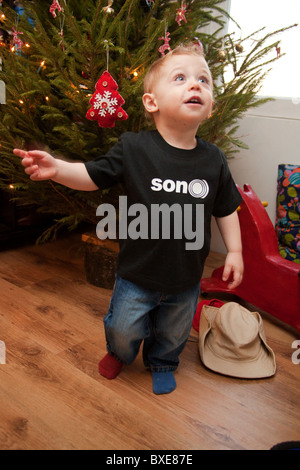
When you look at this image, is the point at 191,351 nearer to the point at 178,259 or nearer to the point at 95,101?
the point at 178,259

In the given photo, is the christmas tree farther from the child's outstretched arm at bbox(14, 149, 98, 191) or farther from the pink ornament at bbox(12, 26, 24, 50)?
the child's outstretched arm at bbox(14, 149, 98, 191)

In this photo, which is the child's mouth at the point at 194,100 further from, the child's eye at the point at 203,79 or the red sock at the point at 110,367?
the red sock at the point at 110,367

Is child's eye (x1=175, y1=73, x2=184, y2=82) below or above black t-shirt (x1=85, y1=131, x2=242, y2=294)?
above

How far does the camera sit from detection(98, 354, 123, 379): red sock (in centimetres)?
106

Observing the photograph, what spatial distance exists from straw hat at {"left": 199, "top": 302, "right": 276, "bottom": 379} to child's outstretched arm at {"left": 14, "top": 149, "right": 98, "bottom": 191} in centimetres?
60

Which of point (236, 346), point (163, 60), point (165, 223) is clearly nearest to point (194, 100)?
point (163, 60)

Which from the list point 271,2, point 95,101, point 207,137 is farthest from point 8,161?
point 271,2

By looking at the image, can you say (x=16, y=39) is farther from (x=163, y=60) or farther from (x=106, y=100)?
(x=163, y=60)

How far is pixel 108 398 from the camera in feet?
3.22

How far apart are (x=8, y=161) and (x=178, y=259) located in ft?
2.66

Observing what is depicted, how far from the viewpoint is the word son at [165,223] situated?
92 centimetres

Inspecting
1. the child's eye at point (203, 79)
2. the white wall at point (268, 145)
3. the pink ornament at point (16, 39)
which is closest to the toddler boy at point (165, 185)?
the child's eye at point (203, 79)

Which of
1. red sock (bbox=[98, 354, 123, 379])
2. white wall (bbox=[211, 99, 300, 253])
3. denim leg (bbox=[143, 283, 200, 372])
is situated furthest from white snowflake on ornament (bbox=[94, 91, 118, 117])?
white wall (bbox=[211, 99, 300, 253])

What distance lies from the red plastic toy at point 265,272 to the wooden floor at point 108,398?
10cm
